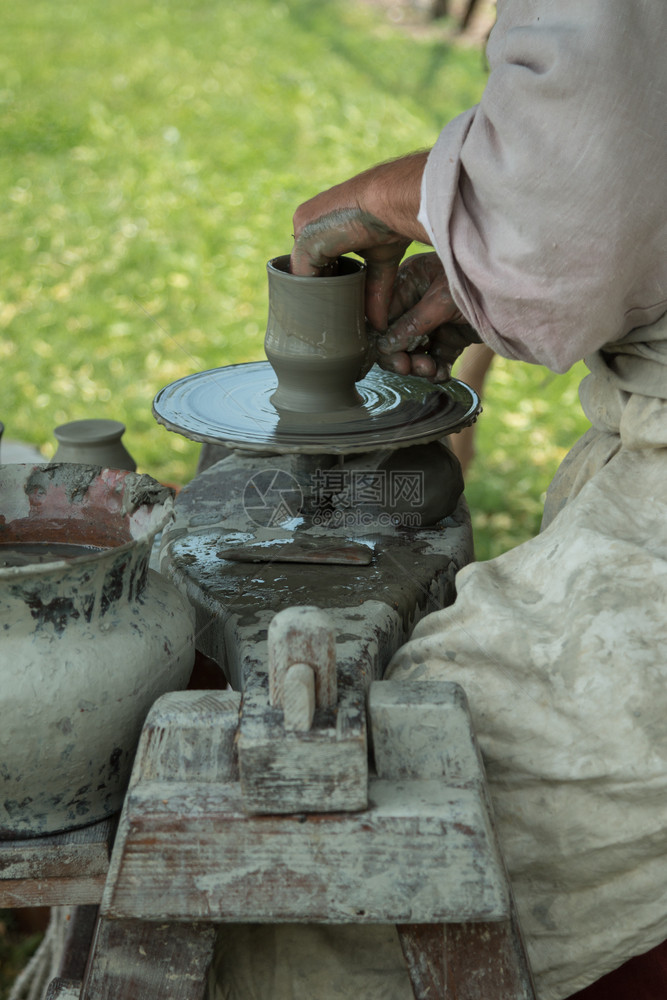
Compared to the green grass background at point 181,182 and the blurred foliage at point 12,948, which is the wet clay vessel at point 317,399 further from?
the green grass background at point 181,182

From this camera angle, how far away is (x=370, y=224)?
1.62 m

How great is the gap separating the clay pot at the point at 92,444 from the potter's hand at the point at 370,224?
0.73m

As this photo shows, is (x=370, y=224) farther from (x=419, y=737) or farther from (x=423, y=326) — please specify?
(x=419, y=737)

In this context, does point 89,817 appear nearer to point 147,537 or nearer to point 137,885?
point 137,885

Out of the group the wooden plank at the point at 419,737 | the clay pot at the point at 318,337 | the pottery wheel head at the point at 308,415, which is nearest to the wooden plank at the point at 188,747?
the wooden plank at the point at 419,737

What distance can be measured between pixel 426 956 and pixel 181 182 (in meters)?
5.48

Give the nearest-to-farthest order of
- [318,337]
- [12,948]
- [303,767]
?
[303,767]
[318,337]
[12,948]

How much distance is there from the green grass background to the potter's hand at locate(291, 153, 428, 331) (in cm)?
179

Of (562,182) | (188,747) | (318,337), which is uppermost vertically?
(562,182)

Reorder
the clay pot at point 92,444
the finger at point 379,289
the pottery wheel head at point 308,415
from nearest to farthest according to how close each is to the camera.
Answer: the pottery wheel head at point 308,415, the finger at point 379,289, the clay pot at point 92,444

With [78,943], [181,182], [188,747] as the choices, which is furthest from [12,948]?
[181,182]

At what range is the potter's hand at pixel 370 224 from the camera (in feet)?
4.97

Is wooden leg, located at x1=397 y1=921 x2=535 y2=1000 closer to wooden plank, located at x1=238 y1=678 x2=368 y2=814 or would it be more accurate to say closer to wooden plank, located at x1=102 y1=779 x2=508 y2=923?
wooden plank, located at x1=102 y1=779 x2=508 y2=923

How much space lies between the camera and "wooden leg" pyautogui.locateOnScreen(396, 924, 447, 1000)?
109cm
